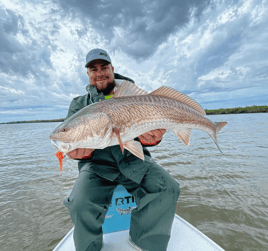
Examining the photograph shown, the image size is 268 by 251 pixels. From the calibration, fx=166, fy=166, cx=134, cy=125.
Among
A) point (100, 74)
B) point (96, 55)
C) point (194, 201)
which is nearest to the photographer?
point (96, 55)

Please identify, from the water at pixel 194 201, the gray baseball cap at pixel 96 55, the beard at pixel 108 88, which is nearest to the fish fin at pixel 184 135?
the beard at pixel 108 88

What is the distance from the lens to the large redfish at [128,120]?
2080 mm

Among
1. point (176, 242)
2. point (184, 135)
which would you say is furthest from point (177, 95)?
point (176, 242)

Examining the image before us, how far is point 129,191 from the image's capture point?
8.21ft

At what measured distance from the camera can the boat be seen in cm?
236

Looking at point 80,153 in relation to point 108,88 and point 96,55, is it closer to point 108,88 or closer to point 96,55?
point 108,88

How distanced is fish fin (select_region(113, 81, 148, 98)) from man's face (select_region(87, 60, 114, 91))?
0.95 meters

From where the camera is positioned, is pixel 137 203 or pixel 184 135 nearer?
pixel 137 203

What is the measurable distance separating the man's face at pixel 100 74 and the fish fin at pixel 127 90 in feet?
3.12

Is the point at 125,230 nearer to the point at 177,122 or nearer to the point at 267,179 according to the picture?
the point at 177,122

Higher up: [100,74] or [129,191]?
[100,74]

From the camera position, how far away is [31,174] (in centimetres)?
671

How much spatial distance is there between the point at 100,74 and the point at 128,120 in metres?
1.51

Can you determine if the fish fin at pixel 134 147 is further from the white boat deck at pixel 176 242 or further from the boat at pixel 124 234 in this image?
the white boat deck at pixel 176 242
